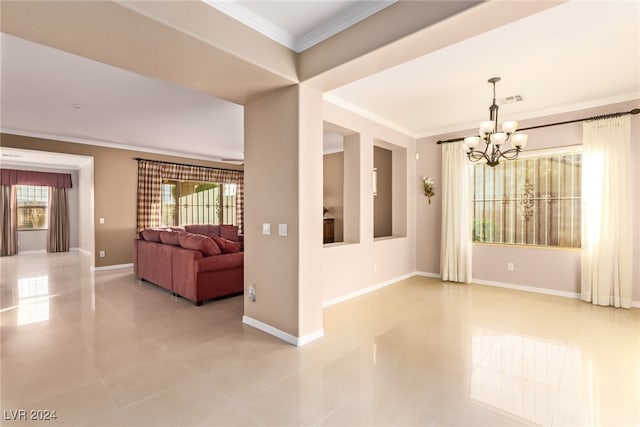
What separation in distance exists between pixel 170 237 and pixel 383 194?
13.0ft

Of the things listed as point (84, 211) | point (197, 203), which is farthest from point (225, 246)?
point (84, 211)

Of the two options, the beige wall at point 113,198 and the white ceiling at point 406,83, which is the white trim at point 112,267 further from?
the white ceiling at point 406,83

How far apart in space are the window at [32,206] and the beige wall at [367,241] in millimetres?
9864

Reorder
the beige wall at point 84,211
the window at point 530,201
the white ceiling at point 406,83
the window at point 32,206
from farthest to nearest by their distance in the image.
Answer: the window at point 32,206 < the beige wall at point 84,211 < the window at point 530,201 < the white ceiling at point 406,83

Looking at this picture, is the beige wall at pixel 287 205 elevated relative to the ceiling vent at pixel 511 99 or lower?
lower

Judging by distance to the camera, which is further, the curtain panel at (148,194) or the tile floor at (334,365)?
the curtain panel at (148,194)

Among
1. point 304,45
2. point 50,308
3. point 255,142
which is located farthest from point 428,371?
point 50,308

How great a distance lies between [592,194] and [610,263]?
2.98ft

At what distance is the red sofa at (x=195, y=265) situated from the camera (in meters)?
4.12

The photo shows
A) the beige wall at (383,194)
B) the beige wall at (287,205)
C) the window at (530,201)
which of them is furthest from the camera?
the beige wall at (383,194)

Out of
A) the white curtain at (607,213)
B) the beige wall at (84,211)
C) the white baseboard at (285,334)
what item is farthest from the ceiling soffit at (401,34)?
the beige wall at (84,211)

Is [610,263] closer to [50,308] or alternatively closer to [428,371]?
[428,371]

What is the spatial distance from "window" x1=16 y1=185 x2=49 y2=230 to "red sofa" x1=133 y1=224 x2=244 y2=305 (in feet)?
22.7

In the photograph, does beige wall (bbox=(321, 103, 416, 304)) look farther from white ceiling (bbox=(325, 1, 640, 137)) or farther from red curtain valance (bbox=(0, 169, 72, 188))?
red curtain valance (bbox=(0, 169, 72, 188))
